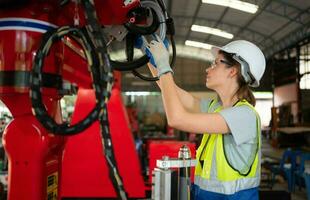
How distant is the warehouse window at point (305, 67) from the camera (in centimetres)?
1389

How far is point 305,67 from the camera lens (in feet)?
46.1

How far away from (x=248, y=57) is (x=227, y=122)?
1.09ft

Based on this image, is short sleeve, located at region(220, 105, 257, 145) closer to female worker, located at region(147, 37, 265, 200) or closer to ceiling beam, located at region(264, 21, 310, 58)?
female worker, located at region(147, 37, 265, 200)

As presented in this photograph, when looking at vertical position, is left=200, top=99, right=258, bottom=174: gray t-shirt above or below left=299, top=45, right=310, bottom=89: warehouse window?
below

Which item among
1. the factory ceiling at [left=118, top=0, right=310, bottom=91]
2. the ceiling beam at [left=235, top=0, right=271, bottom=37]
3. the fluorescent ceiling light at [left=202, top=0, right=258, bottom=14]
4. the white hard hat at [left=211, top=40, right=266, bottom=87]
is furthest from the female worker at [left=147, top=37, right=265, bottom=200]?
the ceiling beam at [left=235, top=0, right=271, bottom=37]

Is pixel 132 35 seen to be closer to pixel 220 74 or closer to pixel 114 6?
pixel 114 6

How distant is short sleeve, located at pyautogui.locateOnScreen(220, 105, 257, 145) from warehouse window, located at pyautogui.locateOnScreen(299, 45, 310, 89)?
1338 centimetres

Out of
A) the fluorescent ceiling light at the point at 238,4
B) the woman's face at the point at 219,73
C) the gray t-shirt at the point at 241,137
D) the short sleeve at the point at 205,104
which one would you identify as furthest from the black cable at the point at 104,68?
the fluorescent ceiling light at the point at 238,4

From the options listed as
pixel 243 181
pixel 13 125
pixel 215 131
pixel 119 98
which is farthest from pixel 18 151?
pixel 119 98

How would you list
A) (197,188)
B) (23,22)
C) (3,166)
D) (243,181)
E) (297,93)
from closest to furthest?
(23,22), (243,181), (197,188), (3,166), (297,93)

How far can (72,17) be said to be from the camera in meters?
1.23

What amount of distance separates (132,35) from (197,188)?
0.78 metres

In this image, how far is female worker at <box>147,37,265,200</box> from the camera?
1.47m

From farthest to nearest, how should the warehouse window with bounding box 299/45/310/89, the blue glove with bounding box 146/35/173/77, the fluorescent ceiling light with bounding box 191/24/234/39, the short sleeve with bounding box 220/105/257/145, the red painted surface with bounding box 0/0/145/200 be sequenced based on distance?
1. the fluorescent ceiling light with bounding box 191/24/234/39
2. the warehouse window with bounding box 299/45/310/89
3. the short sleeve with bounding box 220/105/257/145
4. the blue glove with bounding box 146/35/173/77
5. the red painted surface with bounding box 0/0/145/200
